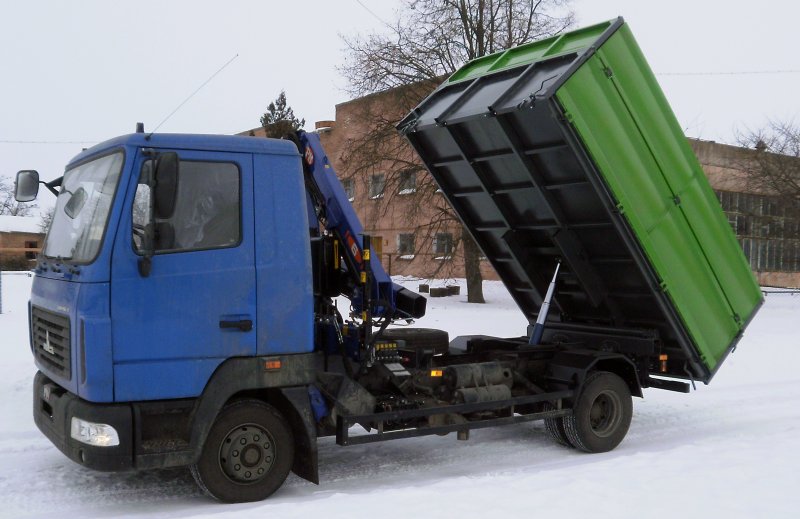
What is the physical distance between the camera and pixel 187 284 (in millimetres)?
5285

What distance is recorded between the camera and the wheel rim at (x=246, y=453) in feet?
18.0

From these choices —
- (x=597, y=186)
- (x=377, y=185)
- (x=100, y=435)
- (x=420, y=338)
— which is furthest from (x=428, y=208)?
(x=100, y=435)

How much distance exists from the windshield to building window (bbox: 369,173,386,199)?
1674 centimetres

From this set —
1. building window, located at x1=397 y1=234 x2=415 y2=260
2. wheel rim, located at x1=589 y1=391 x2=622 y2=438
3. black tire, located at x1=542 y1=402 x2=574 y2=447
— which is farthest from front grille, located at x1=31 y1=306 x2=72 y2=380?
building window, located at x1=397 y1=234 x2=415 y2=260

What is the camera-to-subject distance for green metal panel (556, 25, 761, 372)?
6.33 m

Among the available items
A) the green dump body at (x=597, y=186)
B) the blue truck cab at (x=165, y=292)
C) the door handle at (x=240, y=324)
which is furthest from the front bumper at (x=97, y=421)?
the green dump body at (x=597, y=186)

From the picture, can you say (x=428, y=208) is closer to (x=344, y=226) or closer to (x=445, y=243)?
(x=445, y=243)

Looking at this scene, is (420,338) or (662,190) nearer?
(662,190)

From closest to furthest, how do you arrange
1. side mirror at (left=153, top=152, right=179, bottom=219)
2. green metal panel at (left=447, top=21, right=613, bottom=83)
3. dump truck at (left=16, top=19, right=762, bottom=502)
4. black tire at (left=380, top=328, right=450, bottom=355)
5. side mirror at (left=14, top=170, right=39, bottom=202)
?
1. side mirror at (left=153, top=152, right=179, bottom=219)
2. dump truck at (left=16, top=19, right=762, bottom=502)
3. side mirror at (left=14, top=170, right=39, bottom=202)
4. green metal panel at (left=447, top=21, right=613, bottom=83)
5. black tire at (left=380, top=328, right=450, bottom=355)

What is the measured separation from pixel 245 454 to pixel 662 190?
4.28 meters

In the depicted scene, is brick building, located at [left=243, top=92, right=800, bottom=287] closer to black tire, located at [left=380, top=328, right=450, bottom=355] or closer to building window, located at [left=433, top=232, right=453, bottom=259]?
building window, located at [left=433, top=232, right=453, bottom=259]

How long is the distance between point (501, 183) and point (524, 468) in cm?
273

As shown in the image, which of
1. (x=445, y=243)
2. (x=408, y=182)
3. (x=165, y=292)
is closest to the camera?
(x=165, y=292)

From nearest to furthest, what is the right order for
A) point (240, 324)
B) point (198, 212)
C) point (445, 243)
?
point (198, 212), point (240, 324), point (445, 243)
